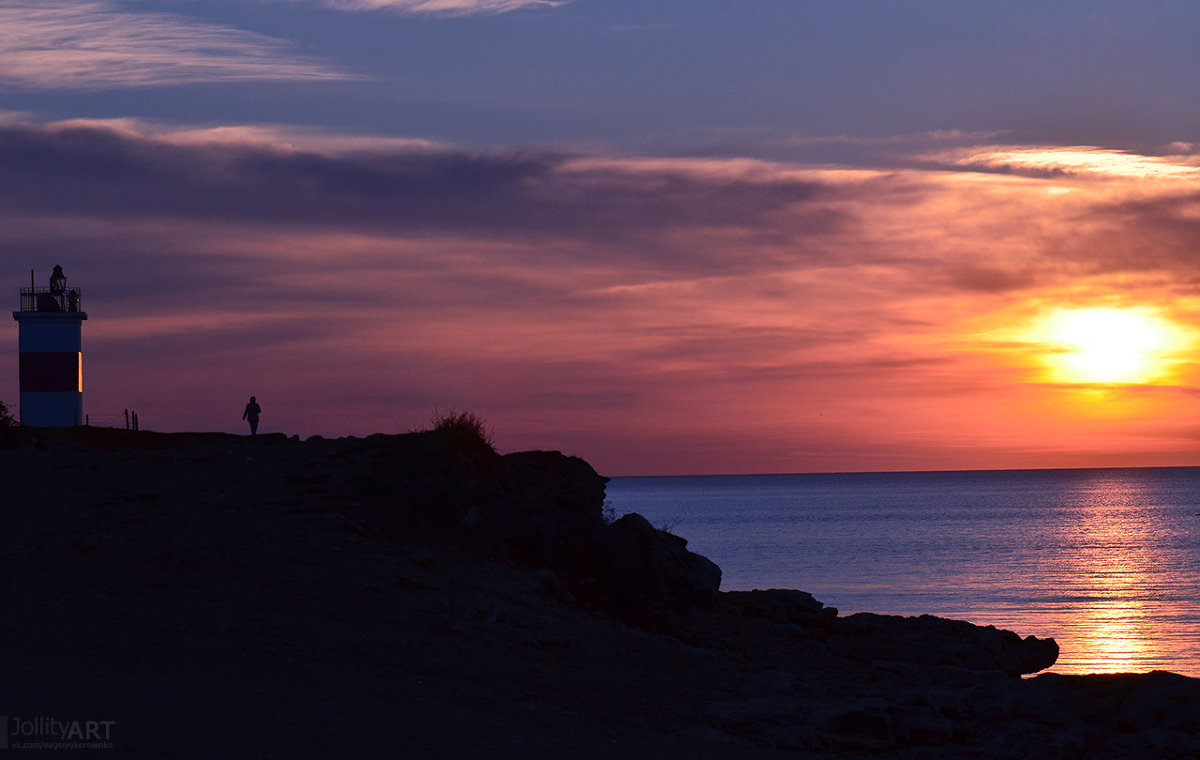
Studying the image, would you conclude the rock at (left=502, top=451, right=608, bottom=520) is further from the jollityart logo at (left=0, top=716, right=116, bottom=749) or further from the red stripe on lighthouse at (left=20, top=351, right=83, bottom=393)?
the red stripe on lighthouse at (left=20, top=351, right=83, bottom=393)

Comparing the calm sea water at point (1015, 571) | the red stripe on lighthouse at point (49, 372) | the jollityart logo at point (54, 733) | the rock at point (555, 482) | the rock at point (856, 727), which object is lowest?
the calm sea water at point (1015, 571)

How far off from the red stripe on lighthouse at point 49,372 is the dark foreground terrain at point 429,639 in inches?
752

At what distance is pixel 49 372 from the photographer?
43.7 metres

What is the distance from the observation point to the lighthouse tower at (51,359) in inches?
1693

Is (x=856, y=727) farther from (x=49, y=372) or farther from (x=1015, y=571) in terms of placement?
(x=1015, y=571)

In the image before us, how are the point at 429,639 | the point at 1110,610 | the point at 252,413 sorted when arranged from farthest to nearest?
the point at 1110,610 < the point at 252,413 < the point at 429,639

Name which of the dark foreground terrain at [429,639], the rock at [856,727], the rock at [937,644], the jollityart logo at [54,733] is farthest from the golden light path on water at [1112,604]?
the jollityart logo at [54,733]

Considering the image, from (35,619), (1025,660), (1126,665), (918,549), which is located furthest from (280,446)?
(918,549)

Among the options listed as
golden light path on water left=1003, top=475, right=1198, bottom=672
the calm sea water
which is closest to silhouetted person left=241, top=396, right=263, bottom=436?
the calm sea water

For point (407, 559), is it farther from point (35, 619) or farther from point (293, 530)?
point (35, 619)

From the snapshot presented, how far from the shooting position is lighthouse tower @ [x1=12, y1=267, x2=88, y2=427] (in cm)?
4300

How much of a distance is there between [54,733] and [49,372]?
35537mm

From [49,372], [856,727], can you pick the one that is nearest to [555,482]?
[856,727]

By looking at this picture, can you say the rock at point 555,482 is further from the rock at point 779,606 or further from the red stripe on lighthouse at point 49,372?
the red stripe on lighthouse at point 49,372
